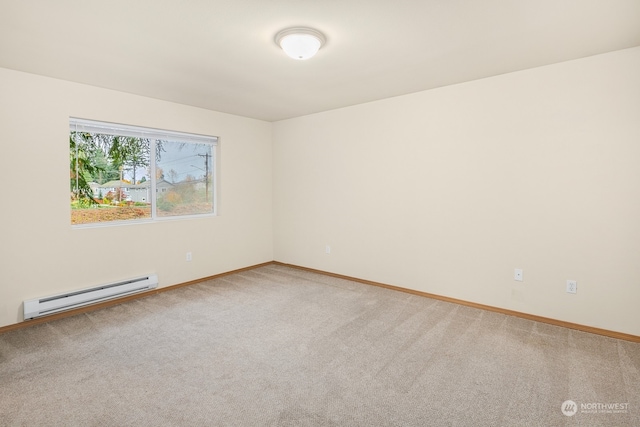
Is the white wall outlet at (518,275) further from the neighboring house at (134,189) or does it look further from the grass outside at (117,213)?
the neighboring house at (134,189)

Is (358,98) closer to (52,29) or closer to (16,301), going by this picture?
(52,29)

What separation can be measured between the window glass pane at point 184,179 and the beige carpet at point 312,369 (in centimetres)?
143

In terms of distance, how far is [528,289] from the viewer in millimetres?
3189

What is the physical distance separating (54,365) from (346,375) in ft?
6.91

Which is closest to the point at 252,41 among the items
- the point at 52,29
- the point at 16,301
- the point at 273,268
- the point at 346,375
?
the point at 52,29

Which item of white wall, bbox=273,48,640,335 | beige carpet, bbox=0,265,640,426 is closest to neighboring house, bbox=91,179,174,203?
beige carpet, bbox=0,265,640,426

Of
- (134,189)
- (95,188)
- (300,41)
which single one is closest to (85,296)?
(95,188)

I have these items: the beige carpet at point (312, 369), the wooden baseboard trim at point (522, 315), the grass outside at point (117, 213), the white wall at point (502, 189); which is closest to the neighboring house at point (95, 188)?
the grass outside at point (117, 213)

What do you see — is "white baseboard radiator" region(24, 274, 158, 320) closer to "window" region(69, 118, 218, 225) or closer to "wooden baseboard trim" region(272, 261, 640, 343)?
"window" region(69, 118, 218, 225)

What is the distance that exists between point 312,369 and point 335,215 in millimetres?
2657

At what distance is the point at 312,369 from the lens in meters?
2.33

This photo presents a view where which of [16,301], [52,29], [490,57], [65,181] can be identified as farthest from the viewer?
[65,181]

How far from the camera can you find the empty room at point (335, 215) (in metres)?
2.04

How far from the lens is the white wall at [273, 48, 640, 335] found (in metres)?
2.76
